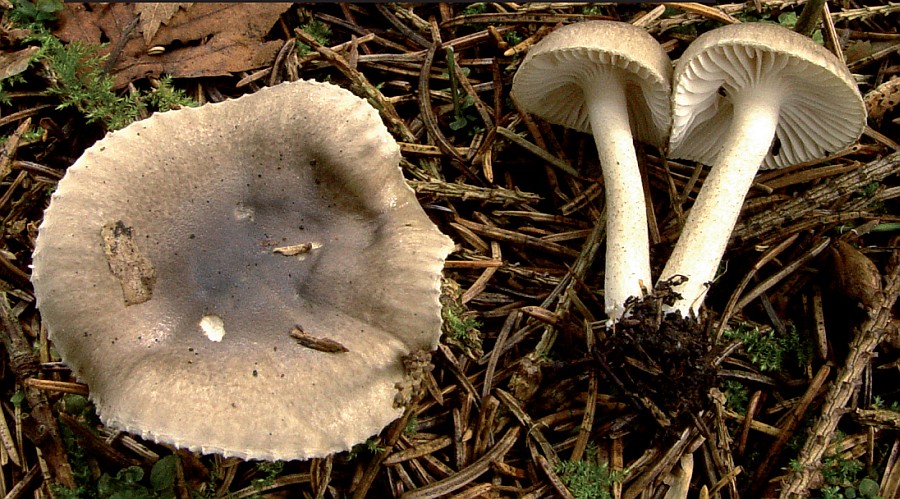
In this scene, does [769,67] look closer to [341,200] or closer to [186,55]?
[341,200]

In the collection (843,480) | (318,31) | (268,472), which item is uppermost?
(318,31)

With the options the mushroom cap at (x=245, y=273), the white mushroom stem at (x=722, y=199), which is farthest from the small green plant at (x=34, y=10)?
the white mushroom stem at (x=722, y=199)

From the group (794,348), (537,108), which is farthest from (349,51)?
(794,348)

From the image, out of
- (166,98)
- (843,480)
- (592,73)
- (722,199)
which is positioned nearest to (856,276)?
(722,199)

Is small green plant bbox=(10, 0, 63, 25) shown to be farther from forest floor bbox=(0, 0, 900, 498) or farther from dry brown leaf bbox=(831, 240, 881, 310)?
dry brown leaf bbox=(831, 240, 881, 310)

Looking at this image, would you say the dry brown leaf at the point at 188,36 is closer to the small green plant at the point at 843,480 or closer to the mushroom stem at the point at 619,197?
the mushroom stem at the point at 619,197

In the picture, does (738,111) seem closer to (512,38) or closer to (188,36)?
(512,38)
